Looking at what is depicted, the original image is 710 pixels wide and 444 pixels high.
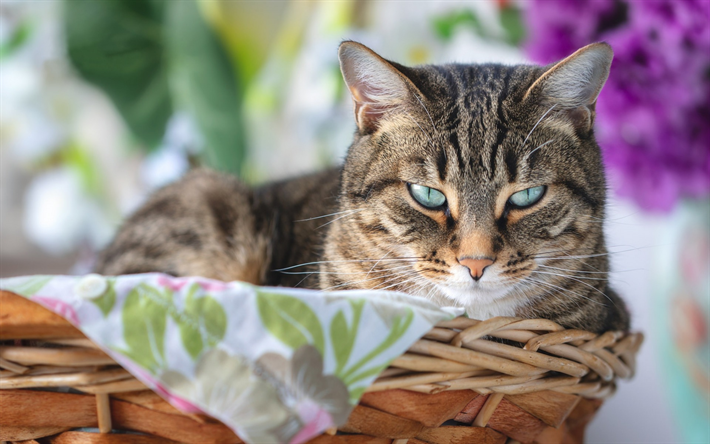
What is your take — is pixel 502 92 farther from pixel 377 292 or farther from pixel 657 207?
pixel 657 207

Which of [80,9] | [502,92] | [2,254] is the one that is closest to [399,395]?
[502,92]

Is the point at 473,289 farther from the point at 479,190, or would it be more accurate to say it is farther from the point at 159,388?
the point at 159,388

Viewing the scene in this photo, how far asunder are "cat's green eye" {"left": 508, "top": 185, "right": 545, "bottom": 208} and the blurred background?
45 cm

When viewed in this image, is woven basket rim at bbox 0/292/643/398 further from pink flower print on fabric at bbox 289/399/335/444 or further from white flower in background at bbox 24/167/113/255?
white flower in background at bbox 24/167/113/255

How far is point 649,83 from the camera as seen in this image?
44.9 inches

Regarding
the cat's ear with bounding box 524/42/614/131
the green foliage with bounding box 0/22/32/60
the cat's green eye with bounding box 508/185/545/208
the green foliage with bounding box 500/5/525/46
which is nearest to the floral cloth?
the cat's green eye with bounding box 508/185/545/208

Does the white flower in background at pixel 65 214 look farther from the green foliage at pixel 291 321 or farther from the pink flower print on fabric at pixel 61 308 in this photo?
the green foliage at pixel 291 321

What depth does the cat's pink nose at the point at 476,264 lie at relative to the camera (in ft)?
2.60

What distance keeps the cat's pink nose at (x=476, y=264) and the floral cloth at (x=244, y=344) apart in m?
0.19

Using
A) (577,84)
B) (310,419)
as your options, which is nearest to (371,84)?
(577,84)

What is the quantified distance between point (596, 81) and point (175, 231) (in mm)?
807

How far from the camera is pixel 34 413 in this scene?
0.66 m

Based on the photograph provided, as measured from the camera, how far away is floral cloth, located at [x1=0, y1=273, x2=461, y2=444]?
1.94 ft

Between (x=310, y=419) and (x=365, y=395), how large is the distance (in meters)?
0.08
